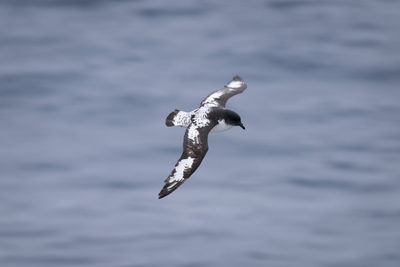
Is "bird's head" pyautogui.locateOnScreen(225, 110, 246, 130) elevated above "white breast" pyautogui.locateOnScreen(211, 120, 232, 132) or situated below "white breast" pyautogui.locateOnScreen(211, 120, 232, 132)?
above

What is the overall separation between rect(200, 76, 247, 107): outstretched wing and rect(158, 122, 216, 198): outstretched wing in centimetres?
170

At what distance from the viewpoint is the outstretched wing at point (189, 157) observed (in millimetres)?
12281

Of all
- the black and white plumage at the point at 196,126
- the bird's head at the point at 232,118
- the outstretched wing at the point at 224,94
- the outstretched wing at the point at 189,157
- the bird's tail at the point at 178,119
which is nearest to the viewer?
the outstretched wing at the point at 189,157

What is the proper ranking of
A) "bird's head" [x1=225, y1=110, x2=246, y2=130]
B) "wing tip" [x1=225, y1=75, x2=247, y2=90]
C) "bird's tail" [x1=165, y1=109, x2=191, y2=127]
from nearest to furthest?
"bird's head" [x1=225, y1=110, x2=246, y2=130] → "bird's tail" [x1=165, y1=109, x2=191, y2=127] → "wing tip" [x1=225, y1=75, x2=247, y2=90]

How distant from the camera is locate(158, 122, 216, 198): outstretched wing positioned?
1228 centimetres

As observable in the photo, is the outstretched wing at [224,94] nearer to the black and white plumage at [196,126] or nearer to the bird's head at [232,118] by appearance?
the black and white plumage at [196,126]

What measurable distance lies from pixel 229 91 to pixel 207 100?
825 millimetres

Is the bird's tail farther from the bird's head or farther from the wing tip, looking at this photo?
the wing tip

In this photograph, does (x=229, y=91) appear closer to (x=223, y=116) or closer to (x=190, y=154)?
(x=223, y=116)

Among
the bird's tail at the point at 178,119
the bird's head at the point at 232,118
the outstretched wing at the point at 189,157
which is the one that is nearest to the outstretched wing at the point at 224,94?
the bird's tail at the point at 178,119

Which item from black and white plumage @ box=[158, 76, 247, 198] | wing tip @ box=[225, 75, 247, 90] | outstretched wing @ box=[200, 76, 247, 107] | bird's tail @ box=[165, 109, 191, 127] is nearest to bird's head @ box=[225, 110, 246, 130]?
black and white plumage @ box=[158, 76, 247, 198]

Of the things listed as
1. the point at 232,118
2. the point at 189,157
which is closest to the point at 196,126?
the point at 232,118

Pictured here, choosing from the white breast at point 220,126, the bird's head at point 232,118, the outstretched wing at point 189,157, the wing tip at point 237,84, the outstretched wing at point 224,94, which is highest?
the wing tip at point 237,84

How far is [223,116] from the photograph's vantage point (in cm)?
1441
